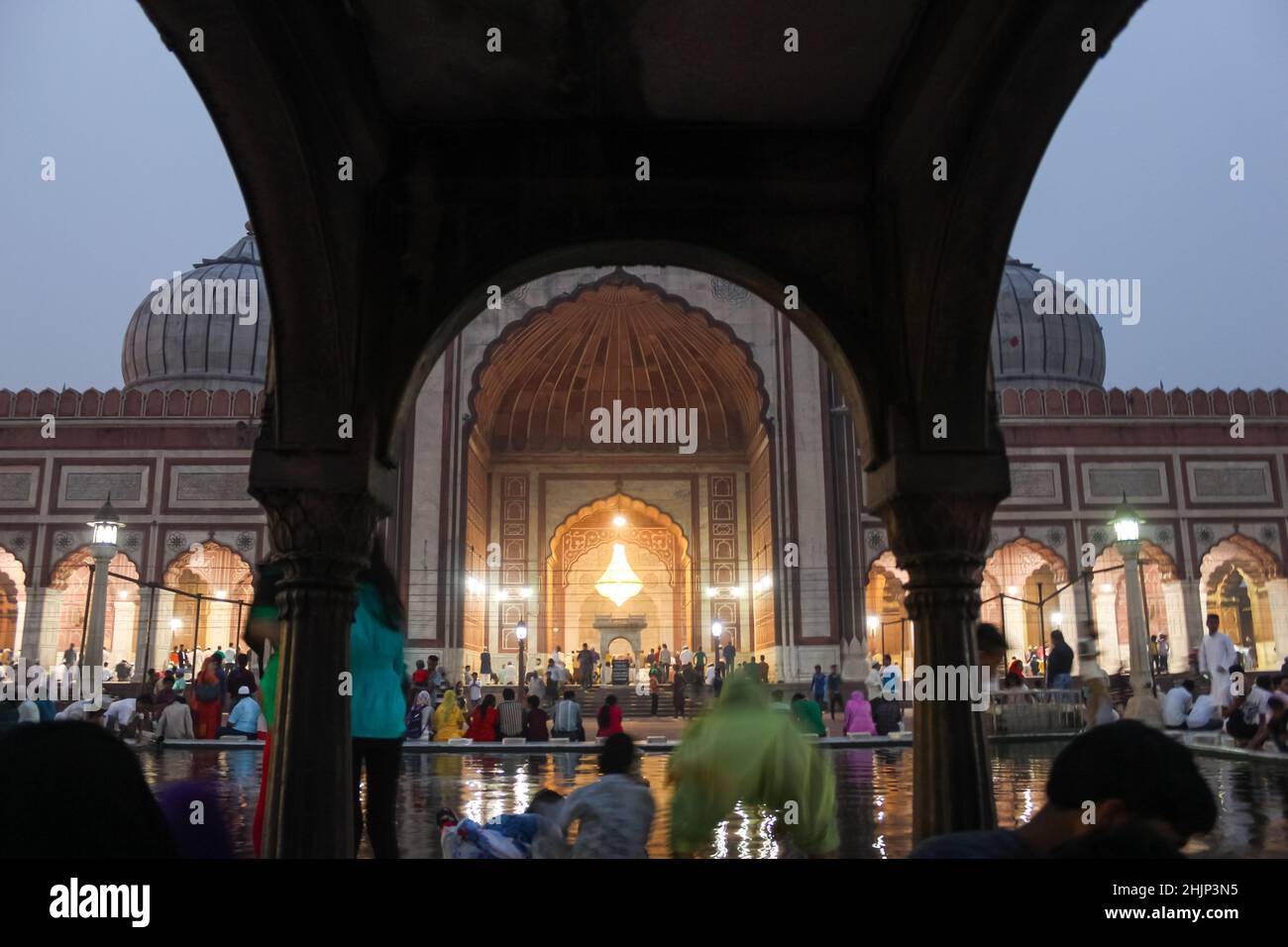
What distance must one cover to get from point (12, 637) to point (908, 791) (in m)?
22.1

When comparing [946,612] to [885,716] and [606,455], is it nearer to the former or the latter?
[885,716]

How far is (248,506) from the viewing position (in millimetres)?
18219

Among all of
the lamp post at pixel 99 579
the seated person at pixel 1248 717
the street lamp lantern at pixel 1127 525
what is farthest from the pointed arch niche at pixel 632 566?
the seated person at pixel 1248 717

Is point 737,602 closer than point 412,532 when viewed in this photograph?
No

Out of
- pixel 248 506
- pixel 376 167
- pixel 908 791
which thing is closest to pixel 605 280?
pixel 248 506

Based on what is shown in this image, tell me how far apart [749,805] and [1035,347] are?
20.8 metres

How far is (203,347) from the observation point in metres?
22.0

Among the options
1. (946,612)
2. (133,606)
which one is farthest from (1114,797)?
(133,606)

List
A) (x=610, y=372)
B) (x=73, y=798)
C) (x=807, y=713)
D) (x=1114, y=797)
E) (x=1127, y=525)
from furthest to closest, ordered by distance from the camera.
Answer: (x=610, y=372) → (x=1127, y=525) → (x=807, y=713) → (x=1114, y=797) → (x=73, y=798)

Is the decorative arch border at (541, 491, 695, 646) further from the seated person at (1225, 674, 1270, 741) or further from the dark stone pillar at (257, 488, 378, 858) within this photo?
the dark stone pillar at (257, 488, 378, 858)

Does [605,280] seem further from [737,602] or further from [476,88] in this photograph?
[476,88]

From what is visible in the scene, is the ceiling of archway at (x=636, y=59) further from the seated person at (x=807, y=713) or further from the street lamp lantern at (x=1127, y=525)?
the street lamp lantern at (x=1127, y=525)

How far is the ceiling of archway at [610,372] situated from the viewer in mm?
19344

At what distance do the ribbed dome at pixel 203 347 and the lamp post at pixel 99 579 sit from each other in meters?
7.83
